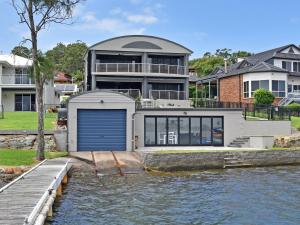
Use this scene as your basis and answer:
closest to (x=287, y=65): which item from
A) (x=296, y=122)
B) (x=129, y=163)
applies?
(x=296, y=122)

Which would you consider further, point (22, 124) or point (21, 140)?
point (22, 124)

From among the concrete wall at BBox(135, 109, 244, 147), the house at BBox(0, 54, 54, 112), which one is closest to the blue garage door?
the concrete wall at BBox(135, 109, 244, 147)

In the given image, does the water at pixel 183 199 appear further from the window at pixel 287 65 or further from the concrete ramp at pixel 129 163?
the window at pixel 287 65

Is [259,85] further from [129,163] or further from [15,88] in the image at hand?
[129,163]

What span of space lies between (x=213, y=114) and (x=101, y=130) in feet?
27.2

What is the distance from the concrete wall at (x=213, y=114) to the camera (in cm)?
3070

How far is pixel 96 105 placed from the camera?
29.2m

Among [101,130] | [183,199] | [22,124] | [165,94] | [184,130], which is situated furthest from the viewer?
[165,94]

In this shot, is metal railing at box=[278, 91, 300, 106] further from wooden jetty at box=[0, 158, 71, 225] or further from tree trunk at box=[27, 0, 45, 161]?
wooden jetty at box=[0, 158, 71, 225]

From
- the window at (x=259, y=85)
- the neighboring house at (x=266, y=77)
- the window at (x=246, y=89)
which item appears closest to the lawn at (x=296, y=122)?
the neighboring house at (x=266, y=77)

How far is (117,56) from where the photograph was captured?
4703 centimetres

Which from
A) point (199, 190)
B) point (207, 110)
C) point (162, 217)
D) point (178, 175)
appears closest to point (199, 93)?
point (207, 110)

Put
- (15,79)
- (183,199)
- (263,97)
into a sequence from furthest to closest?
(15,79) < (263,97) < (183,199)

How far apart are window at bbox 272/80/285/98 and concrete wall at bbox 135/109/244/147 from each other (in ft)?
55.6
